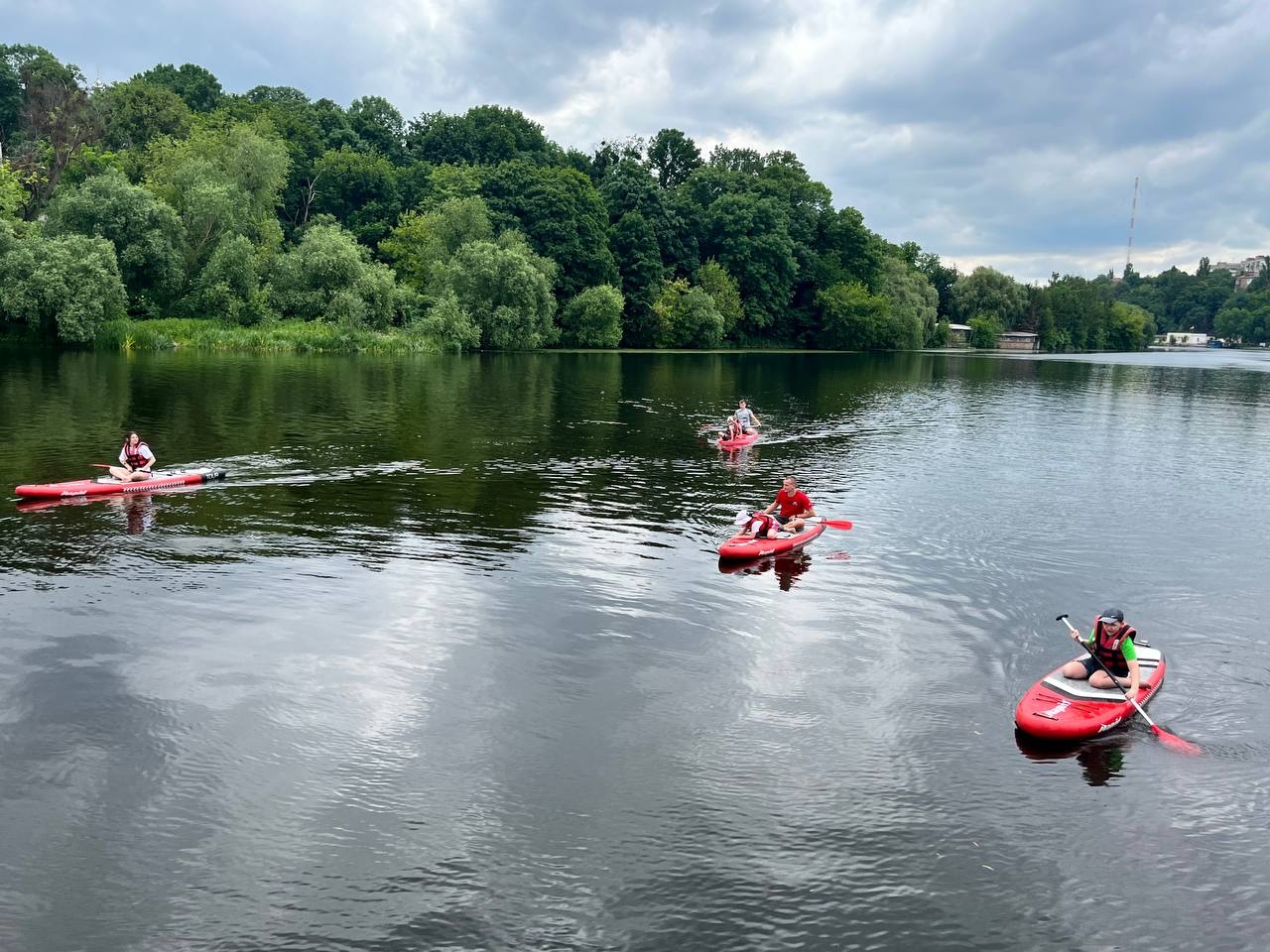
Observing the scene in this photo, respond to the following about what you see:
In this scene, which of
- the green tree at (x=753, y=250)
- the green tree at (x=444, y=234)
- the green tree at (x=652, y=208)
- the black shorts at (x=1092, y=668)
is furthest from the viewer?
the green tree at (x=753, y=250)

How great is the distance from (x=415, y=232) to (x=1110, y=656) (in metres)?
99.5

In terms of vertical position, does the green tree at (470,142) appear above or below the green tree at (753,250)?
above

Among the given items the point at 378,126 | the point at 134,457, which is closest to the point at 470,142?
the point at 378,126

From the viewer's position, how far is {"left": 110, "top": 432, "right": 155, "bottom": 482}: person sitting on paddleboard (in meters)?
27.2

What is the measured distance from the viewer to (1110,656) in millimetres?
15305

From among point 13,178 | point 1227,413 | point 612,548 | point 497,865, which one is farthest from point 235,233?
point 497,865

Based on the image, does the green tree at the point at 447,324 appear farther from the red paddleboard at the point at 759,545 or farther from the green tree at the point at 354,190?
the red paddleboard at the point at 759,545

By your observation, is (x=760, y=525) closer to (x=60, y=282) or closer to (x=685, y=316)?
(x=60, y=282)

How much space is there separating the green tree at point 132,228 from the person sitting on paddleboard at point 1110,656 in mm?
80033

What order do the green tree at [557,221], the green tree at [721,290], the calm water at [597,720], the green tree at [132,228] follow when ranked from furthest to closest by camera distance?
the green tree at [721,290]
the green tree at [557,221]
the green tree at [132,228]
the calm water at [597,720]

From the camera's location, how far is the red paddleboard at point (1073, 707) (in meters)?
13.9

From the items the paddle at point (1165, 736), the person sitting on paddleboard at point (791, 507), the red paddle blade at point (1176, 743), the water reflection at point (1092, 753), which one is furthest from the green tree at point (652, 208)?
the water reflection at point (1092, 753)

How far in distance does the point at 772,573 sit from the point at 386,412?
28.3m

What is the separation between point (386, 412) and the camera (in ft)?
149
